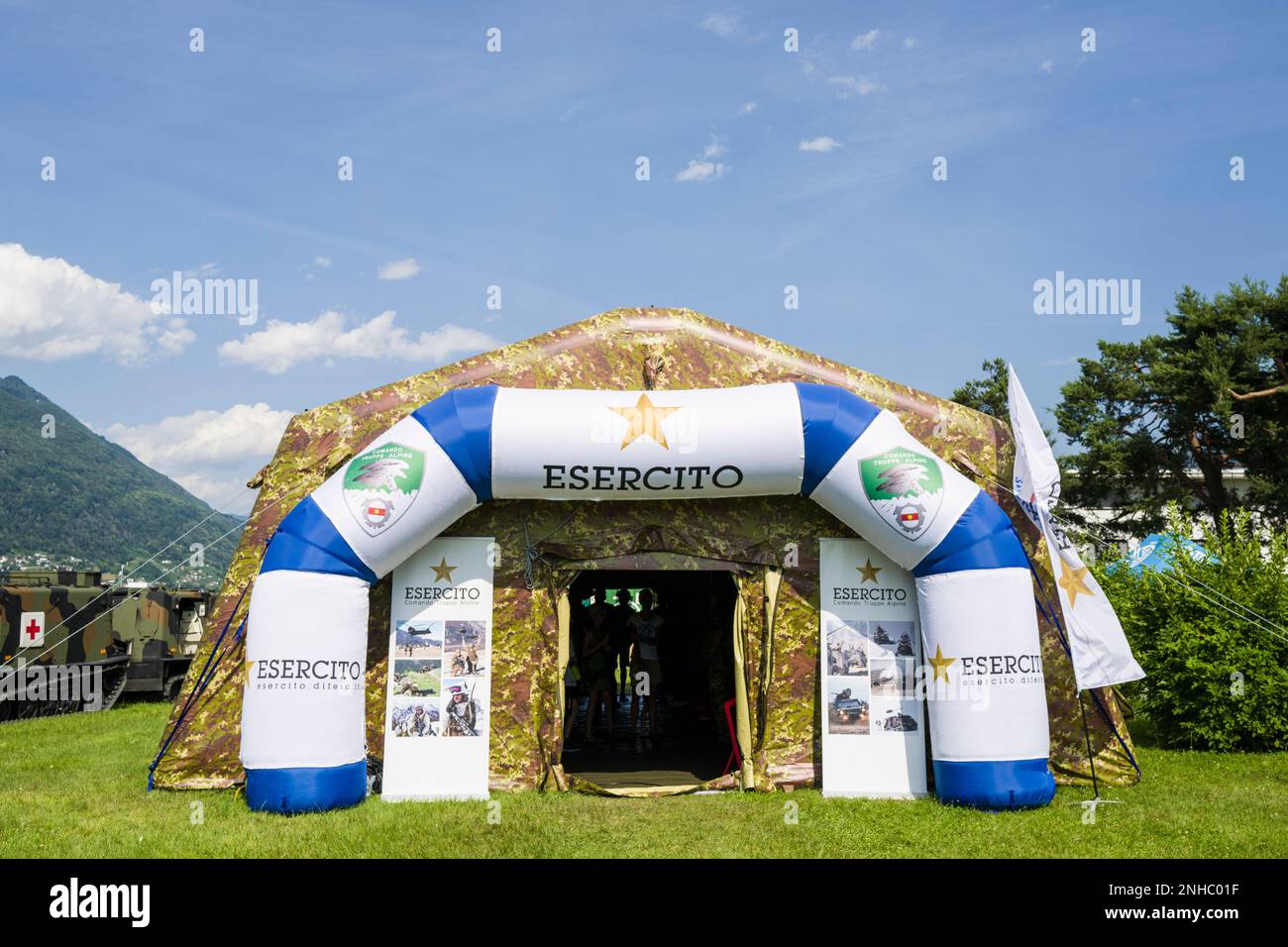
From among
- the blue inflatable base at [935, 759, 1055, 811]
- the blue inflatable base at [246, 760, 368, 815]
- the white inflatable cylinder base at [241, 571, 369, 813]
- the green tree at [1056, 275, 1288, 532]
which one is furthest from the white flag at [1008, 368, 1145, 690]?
the green tree at [1056, 275, 1288, 532]

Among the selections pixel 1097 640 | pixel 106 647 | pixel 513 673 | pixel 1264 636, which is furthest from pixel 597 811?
pixel 106 647

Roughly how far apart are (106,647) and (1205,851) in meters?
15.8

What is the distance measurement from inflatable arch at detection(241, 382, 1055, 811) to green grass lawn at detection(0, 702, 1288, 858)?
439 millimetres

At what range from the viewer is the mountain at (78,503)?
108125 mm

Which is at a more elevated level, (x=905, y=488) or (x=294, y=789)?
(x=905, y=488)

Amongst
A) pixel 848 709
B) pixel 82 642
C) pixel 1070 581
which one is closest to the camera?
pixel 1070 581

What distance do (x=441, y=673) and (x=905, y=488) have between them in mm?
3996

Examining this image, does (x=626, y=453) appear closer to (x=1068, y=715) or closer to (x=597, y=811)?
(x=597, y=811)

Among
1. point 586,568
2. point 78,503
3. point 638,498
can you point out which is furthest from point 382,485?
point 78,503

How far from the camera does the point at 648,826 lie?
288 inches

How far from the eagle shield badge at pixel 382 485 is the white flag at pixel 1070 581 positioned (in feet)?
15.4

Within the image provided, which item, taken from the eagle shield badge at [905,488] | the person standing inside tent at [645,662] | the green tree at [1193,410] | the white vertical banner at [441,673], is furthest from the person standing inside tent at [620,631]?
the green tree at [1193,410]

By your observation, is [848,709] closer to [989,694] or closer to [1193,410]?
[989,694]

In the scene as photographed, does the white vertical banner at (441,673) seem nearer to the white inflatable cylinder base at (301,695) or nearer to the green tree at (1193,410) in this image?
the white inflatable cylinder base at (301,695)
